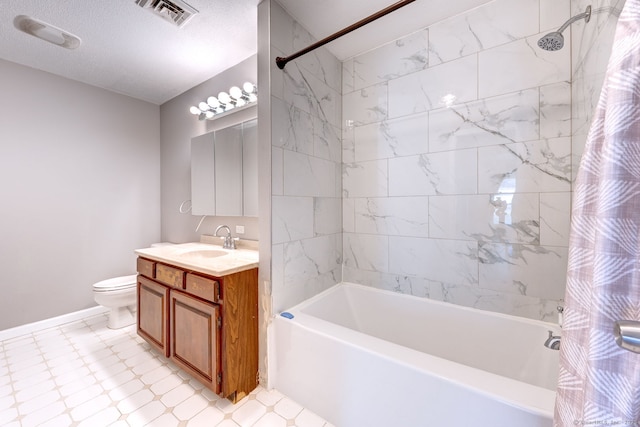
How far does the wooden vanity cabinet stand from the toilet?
778 millimetres

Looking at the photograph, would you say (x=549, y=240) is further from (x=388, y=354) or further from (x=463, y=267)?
(x=388, y=354)

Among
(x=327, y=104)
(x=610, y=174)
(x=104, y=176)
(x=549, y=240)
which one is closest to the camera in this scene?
(x=610, y=174)

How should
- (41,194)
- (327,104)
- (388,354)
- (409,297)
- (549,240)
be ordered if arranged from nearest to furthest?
(388,354)
(549,240)
(409,297)
(327,104)
(41,194)

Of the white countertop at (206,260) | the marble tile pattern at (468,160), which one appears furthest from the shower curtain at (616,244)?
the white countertop at (206,260)

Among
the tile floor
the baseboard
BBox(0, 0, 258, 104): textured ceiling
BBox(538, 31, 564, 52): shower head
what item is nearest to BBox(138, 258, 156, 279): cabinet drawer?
the tile floor

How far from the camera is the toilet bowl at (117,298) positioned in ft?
7.05

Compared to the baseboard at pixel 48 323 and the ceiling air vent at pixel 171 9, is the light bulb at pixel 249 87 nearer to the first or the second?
the ceiling air vent at pixel 171 9

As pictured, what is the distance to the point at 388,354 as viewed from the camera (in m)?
1.12

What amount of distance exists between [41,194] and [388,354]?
324cm

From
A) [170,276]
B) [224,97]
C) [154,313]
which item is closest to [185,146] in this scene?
[224,97]

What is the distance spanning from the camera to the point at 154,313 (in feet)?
5.87

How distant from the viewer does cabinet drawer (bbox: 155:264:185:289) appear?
1.57 meters

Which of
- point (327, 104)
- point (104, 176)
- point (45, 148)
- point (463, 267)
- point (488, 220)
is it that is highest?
point (327, 104)

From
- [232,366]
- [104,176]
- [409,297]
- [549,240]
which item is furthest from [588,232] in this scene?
[104,176]
